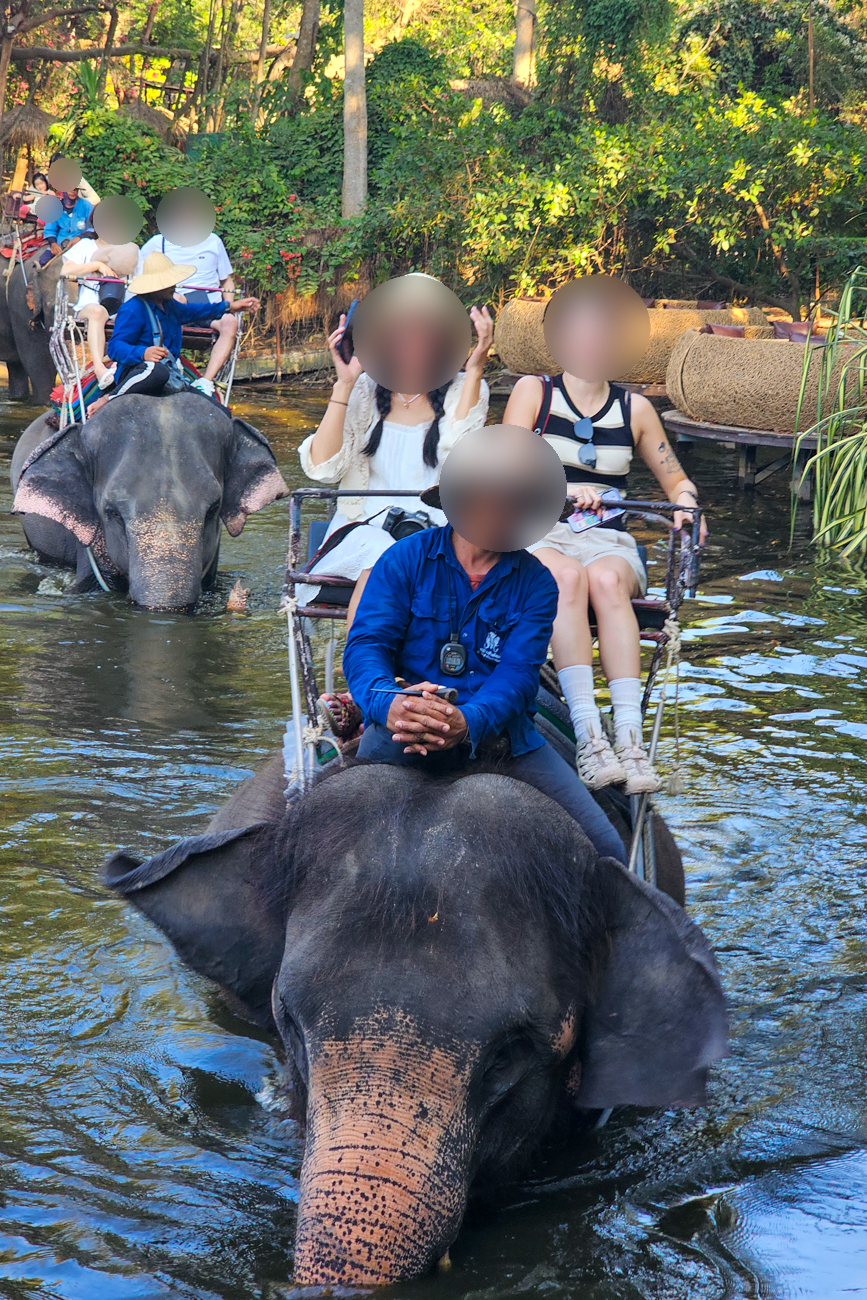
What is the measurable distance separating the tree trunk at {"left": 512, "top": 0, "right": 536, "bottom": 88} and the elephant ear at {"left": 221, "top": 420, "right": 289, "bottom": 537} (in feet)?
48.6

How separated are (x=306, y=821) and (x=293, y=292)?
1747cm

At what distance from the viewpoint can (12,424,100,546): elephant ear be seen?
805cm

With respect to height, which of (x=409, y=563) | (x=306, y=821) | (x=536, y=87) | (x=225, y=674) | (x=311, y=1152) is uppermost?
(x=536, y=87)

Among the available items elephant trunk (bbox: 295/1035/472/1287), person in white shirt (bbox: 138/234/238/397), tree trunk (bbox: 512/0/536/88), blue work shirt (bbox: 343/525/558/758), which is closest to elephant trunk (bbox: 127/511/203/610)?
person in white shirt (bbox: 138/234/238/397)

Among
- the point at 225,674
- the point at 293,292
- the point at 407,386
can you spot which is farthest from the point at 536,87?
the point at 407,386

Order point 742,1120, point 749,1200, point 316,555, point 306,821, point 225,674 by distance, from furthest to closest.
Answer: point 225,674, point 316,555, point 742,1120, point 749,1200, point 306,821

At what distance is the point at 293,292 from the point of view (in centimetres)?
1948

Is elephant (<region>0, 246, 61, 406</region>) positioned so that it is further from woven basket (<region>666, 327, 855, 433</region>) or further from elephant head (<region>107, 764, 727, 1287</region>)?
elephant head (<region>107, 764, 727, 1287</region>)

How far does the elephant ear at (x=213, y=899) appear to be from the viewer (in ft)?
9.76

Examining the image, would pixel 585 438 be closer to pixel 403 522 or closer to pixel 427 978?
pixel 403 522

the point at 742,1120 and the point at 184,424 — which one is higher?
the point at 184,424

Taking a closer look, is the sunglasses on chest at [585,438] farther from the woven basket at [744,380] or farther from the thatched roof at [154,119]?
the thatched roof at [154,119]

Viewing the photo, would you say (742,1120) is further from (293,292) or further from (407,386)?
(293,292)

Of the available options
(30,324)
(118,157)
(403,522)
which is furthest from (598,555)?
(118,157)
